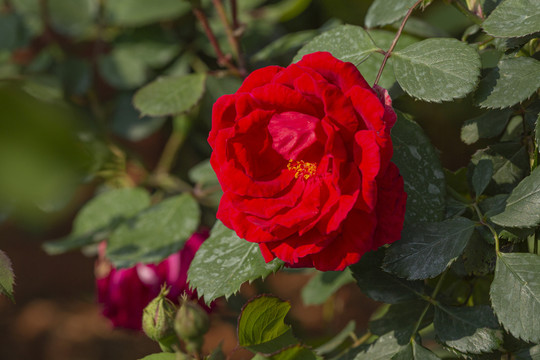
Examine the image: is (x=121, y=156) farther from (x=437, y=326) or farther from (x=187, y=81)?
(x=437, y=326)

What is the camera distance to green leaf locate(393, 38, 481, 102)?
1.52ft

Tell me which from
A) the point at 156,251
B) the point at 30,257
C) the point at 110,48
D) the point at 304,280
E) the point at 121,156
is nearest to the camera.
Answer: the point at 156,251

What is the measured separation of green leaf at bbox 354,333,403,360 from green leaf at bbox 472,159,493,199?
17 cm

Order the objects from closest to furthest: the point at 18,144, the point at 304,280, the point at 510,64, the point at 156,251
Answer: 1. the point at 18,144
2. the point at 510,64
3. the point at 156,251
4. the point at 304,280

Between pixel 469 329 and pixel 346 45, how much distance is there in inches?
11.4

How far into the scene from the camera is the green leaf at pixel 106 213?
896 mm

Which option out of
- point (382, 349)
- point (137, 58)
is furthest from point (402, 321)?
point (137, 58)

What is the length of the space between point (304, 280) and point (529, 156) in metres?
1.34

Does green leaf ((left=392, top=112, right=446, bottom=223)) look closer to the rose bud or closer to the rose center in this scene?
the rose center

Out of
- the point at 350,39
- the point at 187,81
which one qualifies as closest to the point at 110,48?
the point at 187,81

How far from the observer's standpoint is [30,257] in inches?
78.5

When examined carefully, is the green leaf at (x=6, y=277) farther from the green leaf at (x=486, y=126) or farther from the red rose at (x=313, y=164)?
the green leaf at (x=486, y=126)

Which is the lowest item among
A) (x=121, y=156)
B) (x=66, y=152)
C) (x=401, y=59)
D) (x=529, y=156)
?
(x=121, y=156)

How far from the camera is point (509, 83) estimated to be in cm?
49
